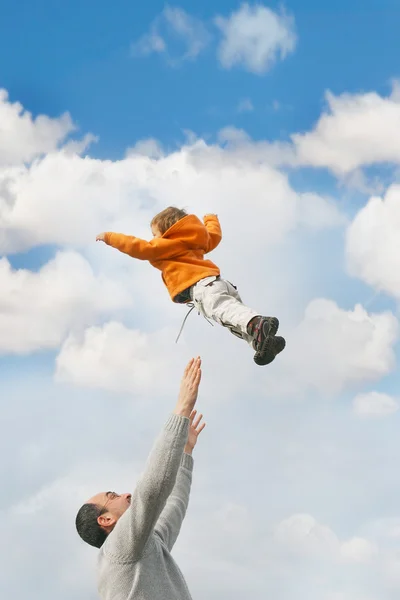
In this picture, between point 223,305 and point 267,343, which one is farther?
point 223,305

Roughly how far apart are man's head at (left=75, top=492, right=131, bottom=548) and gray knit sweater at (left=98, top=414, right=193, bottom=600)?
0.20 metres

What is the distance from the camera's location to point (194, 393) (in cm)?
411

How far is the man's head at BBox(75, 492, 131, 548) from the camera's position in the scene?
Answer: 4.34 metres

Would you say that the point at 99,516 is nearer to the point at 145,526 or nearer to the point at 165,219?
the point at 145,526

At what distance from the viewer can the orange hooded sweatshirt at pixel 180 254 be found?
6.93m

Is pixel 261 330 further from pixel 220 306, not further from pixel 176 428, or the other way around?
pixel 176 428

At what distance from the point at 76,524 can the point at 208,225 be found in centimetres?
399

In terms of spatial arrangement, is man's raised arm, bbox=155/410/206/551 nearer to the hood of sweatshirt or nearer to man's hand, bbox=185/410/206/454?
man's hand, bbox=185/410/206/454

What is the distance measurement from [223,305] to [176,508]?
93.9 inches

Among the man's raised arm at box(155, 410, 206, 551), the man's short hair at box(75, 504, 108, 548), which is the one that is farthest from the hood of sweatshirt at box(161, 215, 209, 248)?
the man's short hair at box(75, 504, 108, 548)

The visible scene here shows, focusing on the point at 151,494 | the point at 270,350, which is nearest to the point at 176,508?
the point at 151,494

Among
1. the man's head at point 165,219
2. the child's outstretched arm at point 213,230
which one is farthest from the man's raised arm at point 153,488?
the child's outstretched arm at point 213,230

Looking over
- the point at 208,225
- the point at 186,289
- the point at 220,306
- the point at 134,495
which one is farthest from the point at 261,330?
the point at 134,495

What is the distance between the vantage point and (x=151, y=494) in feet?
12.7
